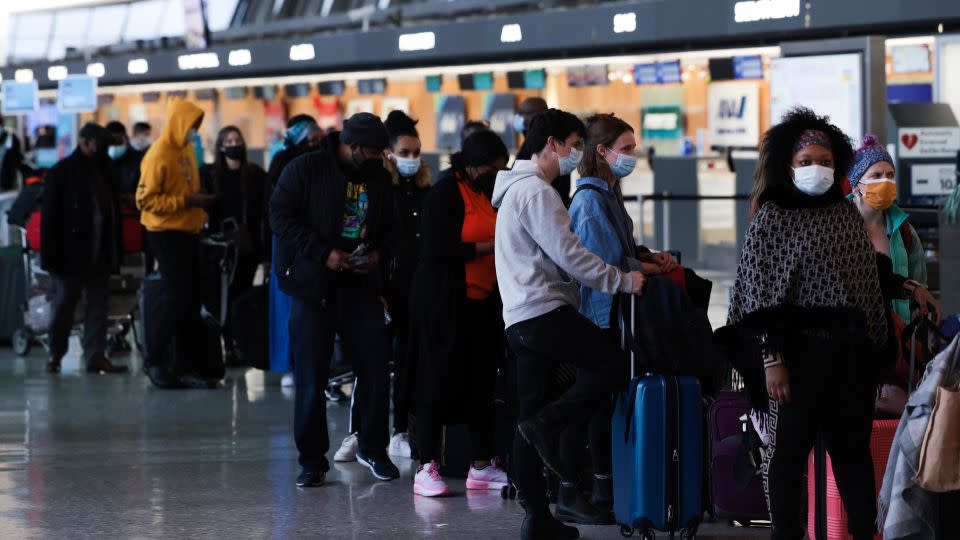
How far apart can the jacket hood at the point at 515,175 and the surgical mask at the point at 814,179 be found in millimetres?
1068

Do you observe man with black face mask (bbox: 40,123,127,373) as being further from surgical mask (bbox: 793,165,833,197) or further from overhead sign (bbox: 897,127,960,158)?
surgical mask (bbox: 793,165,833,197)

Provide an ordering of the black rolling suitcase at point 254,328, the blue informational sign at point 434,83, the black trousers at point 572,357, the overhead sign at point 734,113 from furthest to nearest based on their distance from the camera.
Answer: the blue informational sign at point 434,83, the overhead sign at point 734,113, the black rolling suitcase at point 254,328, the black trousers at point 572,357

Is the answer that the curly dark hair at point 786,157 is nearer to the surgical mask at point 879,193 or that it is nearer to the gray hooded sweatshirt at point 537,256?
the gray hooded sweatshirt at point 537,256

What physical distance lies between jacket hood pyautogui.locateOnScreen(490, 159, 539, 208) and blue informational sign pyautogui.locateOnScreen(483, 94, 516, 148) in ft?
48.2

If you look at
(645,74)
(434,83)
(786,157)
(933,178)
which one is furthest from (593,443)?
(434,83)

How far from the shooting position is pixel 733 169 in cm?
1514

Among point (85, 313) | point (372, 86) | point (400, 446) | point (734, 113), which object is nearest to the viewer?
point (400, 446)

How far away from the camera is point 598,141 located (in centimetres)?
584

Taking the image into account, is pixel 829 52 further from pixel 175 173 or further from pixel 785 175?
pixel 785 175

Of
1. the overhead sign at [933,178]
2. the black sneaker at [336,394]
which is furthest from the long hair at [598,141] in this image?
the overhead sign at [933,178]

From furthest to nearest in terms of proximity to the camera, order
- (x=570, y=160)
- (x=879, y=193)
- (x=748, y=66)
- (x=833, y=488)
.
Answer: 1. (x=748, y=66)
2. (x=879, y=193)
3. (x=570, y=160)
4. (x=833, y=488)

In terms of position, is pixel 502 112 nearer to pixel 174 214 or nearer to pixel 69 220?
pixel 69 220

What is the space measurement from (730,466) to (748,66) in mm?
11873

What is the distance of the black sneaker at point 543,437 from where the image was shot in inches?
212
